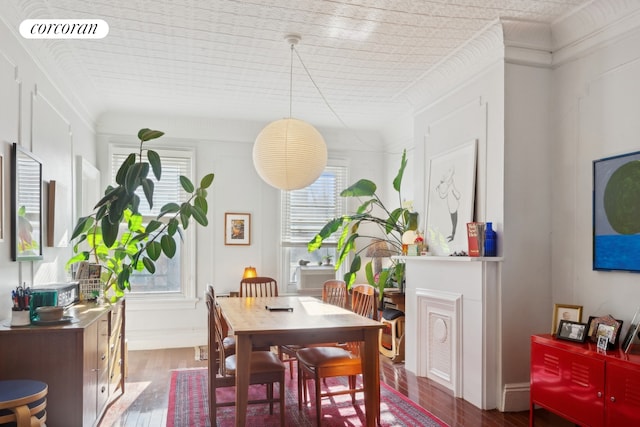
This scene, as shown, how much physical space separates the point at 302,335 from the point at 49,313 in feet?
4.96

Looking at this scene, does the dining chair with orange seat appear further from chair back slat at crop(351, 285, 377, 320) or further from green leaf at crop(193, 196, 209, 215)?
green leaf at crop(193, 196, 209, 215)

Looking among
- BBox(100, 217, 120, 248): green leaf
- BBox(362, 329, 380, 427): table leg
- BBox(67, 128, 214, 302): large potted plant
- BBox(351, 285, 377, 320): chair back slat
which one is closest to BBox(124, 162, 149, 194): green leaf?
BBox(67, 128, 214, 302): large potted plant

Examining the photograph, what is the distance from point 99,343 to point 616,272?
3493 millimetres

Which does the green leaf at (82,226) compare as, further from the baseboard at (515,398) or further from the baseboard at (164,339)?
the baseboard at (515,398)

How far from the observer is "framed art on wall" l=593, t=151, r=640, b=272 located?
3.14 meters

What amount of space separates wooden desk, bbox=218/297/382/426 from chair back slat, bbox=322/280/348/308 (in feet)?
3.59

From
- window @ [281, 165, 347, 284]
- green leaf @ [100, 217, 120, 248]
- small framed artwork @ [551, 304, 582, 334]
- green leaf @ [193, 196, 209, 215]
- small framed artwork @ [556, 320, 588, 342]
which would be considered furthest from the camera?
window @ [281, 165, 347, 284]

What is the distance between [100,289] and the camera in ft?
13.4

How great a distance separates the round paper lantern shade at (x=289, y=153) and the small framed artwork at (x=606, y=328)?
2.22 metres

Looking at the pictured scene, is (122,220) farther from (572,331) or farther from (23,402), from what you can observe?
(572,331)

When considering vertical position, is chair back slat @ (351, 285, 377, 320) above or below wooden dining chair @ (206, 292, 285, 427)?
above

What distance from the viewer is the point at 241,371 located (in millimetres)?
3064

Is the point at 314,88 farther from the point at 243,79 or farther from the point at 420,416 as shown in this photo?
the point at 420,416

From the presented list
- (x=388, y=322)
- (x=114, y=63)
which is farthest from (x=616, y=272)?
(x=114, y=63)
